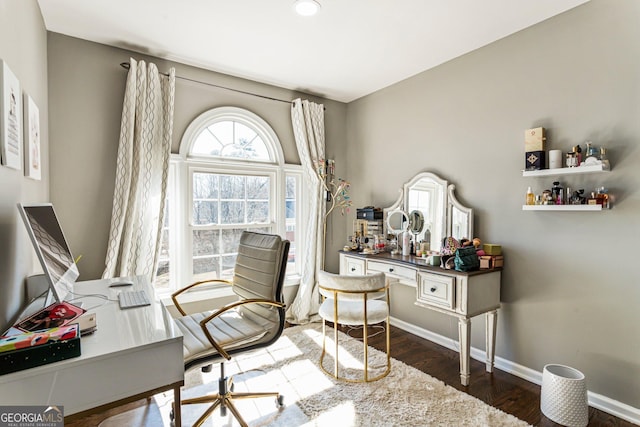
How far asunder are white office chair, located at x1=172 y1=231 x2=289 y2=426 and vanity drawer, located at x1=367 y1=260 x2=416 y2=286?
4.01 feet

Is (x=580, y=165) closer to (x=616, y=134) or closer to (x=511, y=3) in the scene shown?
(x=616, y=134)

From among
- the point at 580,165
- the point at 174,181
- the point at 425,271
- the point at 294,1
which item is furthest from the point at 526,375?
the point at 174,181

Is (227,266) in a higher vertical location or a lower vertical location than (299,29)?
lower

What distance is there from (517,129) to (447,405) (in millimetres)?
2025

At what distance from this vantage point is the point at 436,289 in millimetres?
2461

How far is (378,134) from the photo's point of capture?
12.1 ft

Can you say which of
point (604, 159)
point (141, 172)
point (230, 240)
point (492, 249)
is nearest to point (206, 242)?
point (230, 240)

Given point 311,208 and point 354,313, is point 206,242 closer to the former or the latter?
point 311,208

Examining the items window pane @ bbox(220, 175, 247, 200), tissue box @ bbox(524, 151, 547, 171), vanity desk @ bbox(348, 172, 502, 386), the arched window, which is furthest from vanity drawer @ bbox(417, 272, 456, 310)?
window pane @ bbox(220, 175, 247, 200)

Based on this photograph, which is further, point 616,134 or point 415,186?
point 415,186

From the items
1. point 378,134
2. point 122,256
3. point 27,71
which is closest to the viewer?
point 27,71

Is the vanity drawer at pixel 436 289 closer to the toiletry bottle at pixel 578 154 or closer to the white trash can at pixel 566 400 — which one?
the white trash can at pixel 566 400

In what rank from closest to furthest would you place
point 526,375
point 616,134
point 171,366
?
1. point 171,366
2. point 616,134
3. point 526,375

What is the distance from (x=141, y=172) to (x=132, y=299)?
1.35 meters
